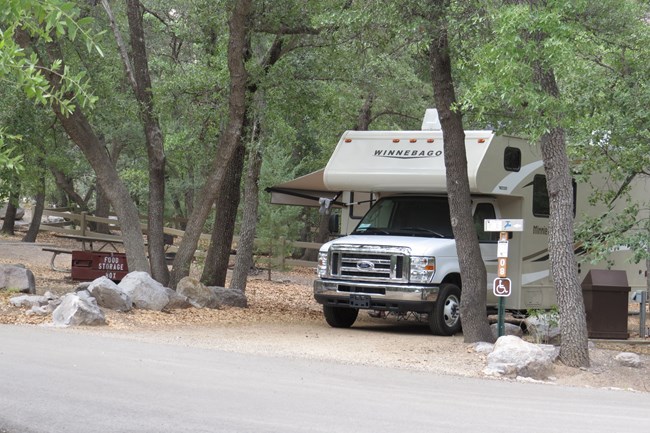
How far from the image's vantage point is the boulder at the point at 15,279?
16.9 meters

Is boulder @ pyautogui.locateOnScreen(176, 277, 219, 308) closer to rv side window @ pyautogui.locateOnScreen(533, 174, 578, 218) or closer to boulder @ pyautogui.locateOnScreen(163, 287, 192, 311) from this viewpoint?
boulder @ pyautogui.locateOnScreen(163, 287, 192, 311)

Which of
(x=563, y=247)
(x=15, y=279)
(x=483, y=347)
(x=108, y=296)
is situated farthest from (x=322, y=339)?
(x=15, y=279)

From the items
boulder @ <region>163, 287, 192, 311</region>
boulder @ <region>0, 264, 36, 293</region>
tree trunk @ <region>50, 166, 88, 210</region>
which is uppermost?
tree trunk @ <region>50, 166, 88, 210</region>

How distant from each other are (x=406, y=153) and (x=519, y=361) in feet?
17.7

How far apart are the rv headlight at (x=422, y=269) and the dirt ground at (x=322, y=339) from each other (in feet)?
2.97

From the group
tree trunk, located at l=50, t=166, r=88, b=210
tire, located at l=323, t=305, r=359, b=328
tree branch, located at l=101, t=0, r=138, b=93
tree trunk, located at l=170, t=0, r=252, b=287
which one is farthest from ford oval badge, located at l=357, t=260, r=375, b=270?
tree trunk, located at l=50, t=166, r=88, b=210

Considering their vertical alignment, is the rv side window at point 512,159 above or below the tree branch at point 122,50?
below

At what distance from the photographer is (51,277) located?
75.0 feet

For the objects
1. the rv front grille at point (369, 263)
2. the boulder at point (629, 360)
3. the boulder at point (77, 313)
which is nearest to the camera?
the boulder at point (629, 360)

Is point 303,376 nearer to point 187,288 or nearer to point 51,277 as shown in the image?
point 187,288

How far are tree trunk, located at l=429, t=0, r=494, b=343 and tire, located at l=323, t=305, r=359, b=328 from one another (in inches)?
116

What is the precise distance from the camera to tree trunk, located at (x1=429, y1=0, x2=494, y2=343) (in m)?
14.1

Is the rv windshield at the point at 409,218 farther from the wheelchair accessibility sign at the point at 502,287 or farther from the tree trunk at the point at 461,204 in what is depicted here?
the wheelchair accessibility sign at the point at 502,287

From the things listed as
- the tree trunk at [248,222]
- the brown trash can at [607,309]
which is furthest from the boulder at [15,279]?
the brown trash can at [607,309]
